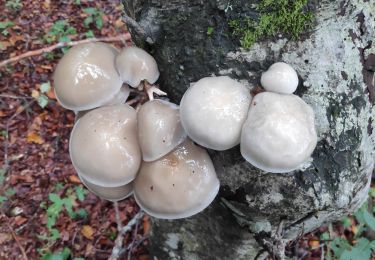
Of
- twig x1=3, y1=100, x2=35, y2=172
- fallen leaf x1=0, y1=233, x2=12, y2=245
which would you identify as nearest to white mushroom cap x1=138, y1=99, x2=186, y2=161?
fallen leaf x1=0, y1=233, x2=12, y2=245

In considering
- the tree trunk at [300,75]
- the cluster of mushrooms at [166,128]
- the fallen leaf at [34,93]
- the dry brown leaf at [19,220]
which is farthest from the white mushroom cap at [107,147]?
the fallen leaf at [34,93]

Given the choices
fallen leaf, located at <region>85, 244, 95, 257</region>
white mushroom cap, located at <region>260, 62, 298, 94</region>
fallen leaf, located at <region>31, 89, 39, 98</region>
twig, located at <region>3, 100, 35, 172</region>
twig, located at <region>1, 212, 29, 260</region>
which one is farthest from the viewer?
fallen leaf, located at <region>31, 89, 39, 98</region>

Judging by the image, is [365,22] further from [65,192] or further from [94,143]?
[65,192]

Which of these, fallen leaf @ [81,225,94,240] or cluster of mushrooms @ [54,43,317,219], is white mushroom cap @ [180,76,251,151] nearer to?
cluster of mushrooms @ [54,43,317,219]

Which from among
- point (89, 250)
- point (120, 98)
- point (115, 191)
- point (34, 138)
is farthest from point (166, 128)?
point (34, 138)

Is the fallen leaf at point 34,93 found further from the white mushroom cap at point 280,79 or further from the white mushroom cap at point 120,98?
the white mushroom cap at point 280,79

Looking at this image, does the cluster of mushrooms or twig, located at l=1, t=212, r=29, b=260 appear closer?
the cluster of mushrooms

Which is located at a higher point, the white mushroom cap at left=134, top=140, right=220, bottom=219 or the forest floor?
the white mushroom cap at left=134, top=140, right=220, bottom=219
